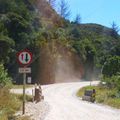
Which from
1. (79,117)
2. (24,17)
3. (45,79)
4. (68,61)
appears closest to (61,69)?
(68,61)

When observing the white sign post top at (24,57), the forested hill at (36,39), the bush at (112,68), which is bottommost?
the white sign post top at (24,57)

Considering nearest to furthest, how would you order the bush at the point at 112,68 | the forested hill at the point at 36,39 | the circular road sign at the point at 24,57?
the circular road sign at the point at 24,57 → the forested hill at the point at 36,39 → the bush at the point at 112,68

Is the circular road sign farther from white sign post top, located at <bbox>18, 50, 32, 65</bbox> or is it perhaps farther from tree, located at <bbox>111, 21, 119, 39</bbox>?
tree, located at <bbox>111, 21, 119, 39</bbox>

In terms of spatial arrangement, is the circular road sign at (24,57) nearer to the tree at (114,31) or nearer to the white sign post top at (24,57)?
the white sign post top at (24,57)

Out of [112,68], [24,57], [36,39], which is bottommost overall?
[24,57]

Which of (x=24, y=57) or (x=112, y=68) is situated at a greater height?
(x=112, y=68)

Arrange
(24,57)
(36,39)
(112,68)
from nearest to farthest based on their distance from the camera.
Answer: (24,57), (112,68), (36,39)

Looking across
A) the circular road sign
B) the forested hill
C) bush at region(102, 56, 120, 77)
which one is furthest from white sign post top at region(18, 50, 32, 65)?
bush at region(102, 56, 120, 77)

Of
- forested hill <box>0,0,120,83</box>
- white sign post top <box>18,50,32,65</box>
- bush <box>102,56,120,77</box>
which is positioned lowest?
white sign post top <box>18,50,32,65</box>

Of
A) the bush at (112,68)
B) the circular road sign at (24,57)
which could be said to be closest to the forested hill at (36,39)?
the bush at (112,68)

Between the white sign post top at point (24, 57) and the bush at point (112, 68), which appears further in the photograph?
the bush at point (112, 68)

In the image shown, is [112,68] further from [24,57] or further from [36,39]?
[24,57]

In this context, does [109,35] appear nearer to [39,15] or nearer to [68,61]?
[68,61]

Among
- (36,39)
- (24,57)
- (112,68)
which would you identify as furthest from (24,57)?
(36,39)
